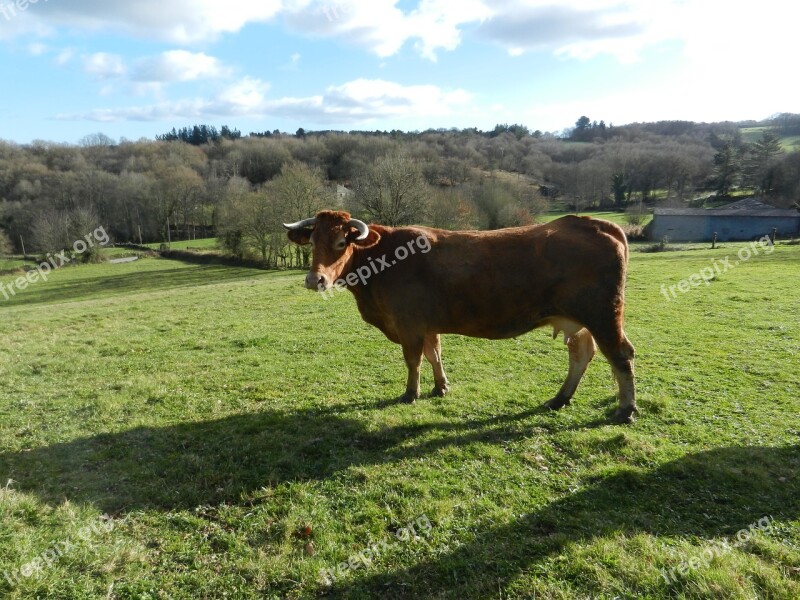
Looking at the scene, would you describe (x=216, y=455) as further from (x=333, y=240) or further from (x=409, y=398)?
(x=333, y=240)

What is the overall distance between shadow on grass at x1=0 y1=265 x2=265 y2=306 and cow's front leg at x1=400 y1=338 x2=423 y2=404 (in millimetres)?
35697

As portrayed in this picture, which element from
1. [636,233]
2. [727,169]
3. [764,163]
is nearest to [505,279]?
[636,233]

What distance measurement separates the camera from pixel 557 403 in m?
7.05

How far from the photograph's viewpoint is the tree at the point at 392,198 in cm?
4447

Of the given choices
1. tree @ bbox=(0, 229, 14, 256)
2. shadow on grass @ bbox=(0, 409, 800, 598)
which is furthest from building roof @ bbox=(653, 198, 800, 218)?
tree @ bbox=(0, 229, 14, 256)

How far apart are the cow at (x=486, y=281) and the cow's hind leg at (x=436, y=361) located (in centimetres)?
3

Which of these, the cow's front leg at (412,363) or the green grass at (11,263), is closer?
the cow's front leg at (412,363)

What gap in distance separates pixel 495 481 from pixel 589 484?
1026 millimetres

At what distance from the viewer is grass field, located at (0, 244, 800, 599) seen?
3.72m

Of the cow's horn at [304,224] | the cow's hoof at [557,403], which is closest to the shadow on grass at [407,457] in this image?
the cow's hoof at [557,403]

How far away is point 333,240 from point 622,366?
450 cm

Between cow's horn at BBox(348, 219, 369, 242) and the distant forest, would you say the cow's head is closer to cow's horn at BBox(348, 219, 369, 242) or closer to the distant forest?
cow's horn at BBox(348, 219, 369, 242)

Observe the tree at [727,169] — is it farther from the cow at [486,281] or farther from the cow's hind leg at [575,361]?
the cow at [486,281]

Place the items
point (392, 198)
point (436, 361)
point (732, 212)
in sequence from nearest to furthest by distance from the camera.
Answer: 1. point (436, 361)
2. point (392, 198)
3. point (732, 212)
